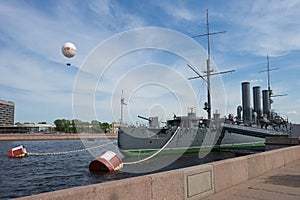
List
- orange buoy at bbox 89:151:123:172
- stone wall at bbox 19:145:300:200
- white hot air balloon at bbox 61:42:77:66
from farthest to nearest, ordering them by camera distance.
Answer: orange buoy at bbox 89:151:123:172 < white hot air balloon at bbox 61:42:77:66 < stone wall at bbox 19:145:300:200

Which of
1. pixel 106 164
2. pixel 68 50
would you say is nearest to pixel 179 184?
pixel 68 50

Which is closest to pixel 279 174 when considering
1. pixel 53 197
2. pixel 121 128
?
pixel 53 197

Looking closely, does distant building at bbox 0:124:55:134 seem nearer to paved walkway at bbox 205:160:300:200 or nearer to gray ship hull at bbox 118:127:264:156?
gray ship hull at bbox 118:127:264:156

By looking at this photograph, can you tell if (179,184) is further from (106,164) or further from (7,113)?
(7,113)

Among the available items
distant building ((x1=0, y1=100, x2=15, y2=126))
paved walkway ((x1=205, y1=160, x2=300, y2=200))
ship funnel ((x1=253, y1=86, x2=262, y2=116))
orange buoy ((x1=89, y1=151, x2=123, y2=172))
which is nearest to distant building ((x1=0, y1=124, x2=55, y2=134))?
distant building ((x1=0, y1=100, x2=15, y2=126))

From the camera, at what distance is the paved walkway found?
252 inches

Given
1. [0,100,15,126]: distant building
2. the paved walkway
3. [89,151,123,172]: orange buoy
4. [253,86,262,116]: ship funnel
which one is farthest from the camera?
[0,100,15,126]: distant building

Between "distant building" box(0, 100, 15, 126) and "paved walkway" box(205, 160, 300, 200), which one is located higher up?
"distant building" box(0, 100, 15, 126)

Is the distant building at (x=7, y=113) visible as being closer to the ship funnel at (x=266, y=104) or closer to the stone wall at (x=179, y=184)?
the ship funnel at (x=266, y=104)

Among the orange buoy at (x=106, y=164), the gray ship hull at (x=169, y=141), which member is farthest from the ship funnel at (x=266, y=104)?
the orange buoy at (x=106, y=164)

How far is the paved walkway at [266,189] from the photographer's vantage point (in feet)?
21.0

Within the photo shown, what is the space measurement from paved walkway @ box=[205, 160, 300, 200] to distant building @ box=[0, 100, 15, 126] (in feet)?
519

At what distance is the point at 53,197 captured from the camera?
375cm

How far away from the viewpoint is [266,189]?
7160mm
